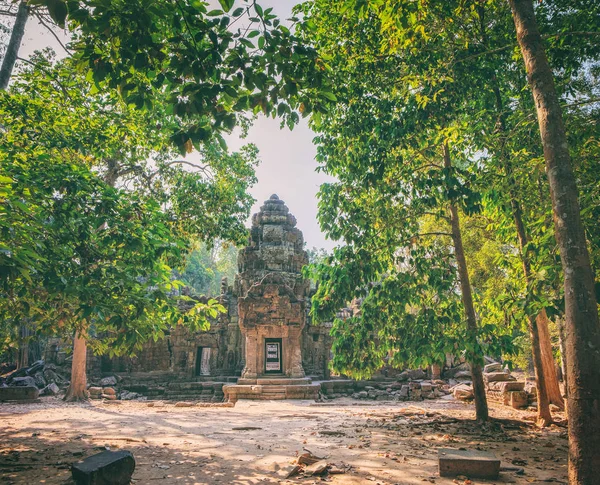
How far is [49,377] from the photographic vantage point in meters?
17.7

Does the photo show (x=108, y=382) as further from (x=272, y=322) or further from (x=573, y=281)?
(x=573, y=281)

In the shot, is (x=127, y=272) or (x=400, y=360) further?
(x=400, y=360)

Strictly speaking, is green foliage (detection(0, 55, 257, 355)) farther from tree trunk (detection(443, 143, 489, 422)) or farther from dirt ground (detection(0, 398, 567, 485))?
tree trunk (detection(443, 143, 489, 422))

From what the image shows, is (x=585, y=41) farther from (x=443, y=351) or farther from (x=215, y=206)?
(x=215, y=206)

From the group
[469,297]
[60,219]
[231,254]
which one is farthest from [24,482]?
[231,254]

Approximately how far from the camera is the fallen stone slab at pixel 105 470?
3.71 m

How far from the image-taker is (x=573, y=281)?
3459 millimetres

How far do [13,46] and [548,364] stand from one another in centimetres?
1456

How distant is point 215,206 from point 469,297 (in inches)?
377

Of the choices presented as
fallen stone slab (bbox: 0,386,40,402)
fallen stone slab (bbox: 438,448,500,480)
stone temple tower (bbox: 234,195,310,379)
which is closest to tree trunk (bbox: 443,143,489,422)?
fallen stone slab (bbox: 438,448,500,480)

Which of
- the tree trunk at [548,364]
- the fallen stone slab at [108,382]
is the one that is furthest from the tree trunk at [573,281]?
the fallen stone slab at [108,382]

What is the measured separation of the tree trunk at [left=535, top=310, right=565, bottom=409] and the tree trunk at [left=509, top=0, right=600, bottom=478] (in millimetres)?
6138

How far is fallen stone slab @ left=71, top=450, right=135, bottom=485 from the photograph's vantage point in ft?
12.2

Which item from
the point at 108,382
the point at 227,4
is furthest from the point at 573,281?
the point at 108,382
